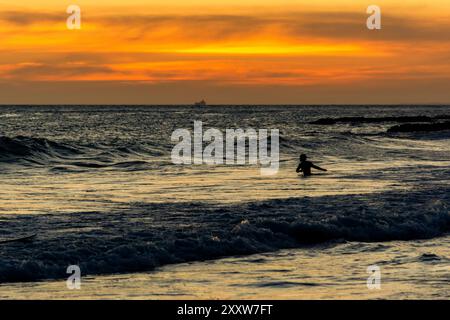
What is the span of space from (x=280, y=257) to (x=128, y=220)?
4.29 metres

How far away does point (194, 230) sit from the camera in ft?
50.6

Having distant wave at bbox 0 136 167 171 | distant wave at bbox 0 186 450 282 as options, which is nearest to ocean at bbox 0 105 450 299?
distant wave at bbox 0 186 450 282

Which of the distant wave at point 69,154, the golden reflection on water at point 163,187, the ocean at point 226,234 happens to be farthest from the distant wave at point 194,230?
the distant wave at point 69,154

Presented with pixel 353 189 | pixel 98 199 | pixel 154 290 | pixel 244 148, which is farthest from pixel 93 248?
pixel 244 148

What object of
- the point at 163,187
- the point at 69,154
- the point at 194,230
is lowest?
the point at 69,154

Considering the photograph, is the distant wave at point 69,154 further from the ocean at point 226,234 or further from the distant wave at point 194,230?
the distant wave at point 194,230

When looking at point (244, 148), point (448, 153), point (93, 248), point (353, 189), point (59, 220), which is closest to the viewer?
point (93, 248)

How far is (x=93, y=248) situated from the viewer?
44.7 feet

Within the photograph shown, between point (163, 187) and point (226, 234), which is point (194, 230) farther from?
point (163, 187)

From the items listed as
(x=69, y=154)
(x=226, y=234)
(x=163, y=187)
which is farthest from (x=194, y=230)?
(x=69, y=154)

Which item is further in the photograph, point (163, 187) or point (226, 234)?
point (163, 187)

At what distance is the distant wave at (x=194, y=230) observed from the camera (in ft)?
42.9
